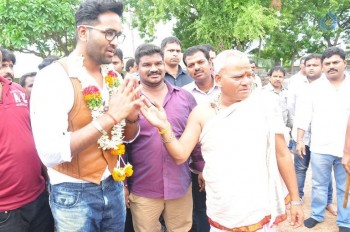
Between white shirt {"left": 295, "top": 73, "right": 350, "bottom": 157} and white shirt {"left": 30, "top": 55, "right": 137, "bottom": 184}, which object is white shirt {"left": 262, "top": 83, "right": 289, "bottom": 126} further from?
white shirt {"left": 30, "top": 55, "right": 137, "bottom": 184}

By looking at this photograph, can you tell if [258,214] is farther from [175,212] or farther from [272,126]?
[175,212]

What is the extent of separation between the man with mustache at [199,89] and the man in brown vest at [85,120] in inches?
57.4

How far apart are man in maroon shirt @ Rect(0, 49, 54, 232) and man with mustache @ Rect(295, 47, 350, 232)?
329 cm

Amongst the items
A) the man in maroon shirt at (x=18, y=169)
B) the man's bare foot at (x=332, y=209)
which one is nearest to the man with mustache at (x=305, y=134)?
the man's bare foot at (x=332, y=209)

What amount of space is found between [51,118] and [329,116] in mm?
3440

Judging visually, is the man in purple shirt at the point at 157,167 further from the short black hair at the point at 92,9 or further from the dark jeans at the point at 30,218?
the short black hair at the point at 92,9

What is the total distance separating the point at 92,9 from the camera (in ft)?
6.32

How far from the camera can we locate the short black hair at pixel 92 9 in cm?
193

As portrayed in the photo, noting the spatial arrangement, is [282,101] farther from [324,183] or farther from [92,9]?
[92,9]

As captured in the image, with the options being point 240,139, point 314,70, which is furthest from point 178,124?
point 314,70

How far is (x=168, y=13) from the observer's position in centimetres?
1902

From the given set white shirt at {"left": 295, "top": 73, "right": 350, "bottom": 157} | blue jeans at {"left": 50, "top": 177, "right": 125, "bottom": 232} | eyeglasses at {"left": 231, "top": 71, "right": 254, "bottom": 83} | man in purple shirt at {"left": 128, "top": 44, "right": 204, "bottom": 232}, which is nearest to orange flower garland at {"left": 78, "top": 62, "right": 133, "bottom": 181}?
blue jeans at {"left": 50, "top": 177, "right": 125, "bottom": 232}

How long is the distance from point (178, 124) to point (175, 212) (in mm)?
786

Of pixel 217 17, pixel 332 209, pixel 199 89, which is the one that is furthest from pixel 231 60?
pixel 217 17
